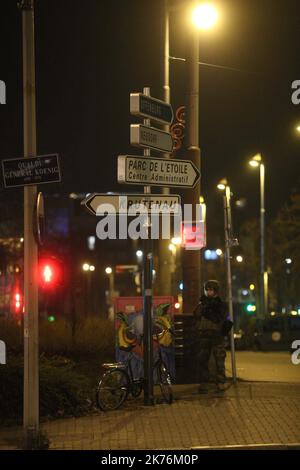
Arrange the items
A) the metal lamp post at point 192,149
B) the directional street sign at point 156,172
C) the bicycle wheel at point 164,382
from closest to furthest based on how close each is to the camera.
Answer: the directional street sign at point 156,172
the bicycle wheel at point 164,382
the metal lamp post at point 192,149

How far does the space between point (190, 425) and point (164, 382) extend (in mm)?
1676

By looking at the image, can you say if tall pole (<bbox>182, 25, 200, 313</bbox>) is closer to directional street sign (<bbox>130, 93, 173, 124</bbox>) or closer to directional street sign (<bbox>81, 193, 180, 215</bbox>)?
directional street sign (<bbox>130, 93, 173, 124</bbox>)

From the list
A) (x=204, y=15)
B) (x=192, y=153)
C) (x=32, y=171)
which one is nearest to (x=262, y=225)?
(x=192, y=153)

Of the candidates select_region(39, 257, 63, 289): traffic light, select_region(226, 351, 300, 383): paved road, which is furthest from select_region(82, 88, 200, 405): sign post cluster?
select_region(39, 257, 63, 289): traffic light

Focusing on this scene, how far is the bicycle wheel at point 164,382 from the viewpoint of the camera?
36.3 feet

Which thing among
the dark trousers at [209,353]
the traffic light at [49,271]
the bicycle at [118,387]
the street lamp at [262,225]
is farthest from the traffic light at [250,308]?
the bicycle at [118,387]

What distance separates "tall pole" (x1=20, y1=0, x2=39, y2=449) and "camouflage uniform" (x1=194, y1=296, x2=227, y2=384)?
4.02m

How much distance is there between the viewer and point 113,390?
10633mm

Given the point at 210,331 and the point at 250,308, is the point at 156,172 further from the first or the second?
the point at 250,308

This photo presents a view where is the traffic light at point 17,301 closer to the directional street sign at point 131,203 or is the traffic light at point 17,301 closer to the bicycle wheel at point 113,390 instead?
the bicycle wheel at point 113,390

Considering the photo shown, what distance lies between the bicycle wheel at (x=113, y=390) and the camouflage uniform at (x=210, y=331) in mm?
1703

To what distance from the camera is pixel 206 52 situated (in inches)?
722
